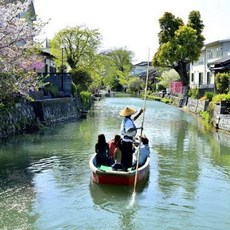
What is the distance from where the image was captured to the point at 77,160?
56.4ft

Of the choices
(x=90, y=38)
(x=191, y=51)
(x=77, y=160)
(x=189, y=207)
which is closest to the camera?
(x=189, y=207)

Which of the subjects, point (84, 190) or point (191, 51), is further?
point (191, 51)

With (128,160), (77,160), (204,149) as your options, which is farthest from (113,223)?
(204,149)

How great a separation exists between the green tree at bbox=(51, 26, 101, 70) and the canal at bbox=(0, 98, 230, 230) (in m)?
30.6

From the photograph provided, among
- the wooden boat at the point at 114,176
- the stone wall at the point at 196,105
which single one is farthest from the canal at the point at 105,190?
the stone wall at the point at 196,105

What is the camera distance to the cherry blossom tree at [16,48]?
1659 centimetres

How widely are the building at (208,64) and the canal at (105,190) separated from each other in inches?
908

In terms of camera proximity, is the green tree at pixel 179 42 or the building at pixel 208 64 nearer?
the green tree at pixel 179 42

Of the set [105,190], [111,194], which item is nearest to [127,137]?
[105,190]

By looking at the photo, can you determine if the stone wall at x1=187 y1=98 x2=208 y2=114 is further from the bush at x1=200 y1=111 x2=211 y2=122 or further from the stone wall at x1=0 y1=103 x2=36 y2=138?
the stone wall at x1=0 y1=103 x2=36 y2=138

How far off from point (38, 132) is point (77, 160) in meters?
8.41

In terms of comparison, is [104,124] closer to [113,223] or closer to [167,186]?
[167,186]

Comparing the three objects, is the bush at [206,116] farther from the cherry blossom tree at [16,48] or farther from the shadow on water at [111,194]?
the shadow on water at [111,194]

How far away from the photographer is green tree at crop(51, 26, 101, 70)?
51.7m
